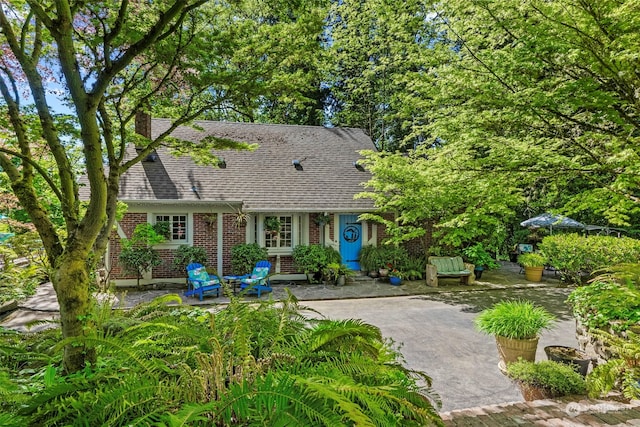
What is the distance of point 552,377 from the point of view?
3.75m

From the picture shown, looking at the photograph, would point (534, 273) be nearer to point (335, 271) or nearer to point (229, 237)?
point (335, 271)

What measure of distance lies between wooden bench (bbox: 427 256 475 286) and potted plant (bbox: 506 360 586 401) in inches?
273

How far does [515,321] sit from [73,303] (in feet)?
16.0

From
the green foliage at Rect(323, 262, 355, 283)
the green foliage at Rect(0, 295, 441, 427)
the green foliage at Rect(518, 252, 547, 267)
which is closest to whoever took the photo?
the green foliage at Rect(0, 295, 441, 427)

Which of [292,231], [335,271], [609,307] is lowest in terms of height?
[335,271]

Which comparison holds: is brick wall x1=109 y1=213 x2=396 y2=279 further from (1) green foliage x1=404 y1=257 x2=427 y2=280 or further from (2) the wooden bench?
(2) the wooden bench

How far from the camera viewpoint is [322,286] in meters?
10.9

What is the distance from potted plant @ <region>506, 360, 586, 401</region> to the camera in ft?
12.2

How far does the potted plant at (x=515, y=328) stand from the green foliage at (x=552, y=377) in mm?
468

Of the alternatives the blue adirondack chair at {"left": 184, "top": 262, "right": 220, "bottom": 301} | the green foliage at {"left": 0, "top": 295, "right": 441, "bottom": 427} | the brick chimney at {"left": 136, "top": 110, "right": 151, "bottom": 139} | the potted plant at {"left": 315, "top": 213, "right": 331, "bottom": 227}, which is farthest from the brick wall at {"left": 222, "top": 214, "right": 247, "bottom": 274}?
the green foliage at {"left": 0, "top": 295, "right": 441, "bottom": 427}

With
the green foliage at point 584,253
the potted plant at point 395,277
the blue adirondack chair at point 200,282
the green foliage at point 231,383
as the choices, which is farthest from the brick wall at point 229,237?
the green foliage at point 584,253

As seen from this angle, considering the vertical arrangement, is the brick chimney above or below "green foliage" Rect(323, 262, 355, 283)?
above

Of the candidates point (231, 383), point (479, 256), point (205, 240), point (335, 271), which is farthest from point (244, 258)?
point (231, 383)

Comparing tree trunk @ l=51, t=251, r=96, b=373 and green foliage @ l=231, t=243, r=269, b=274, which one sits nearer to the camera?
tree trunk @ l=51, t=251, r=96, b=373
